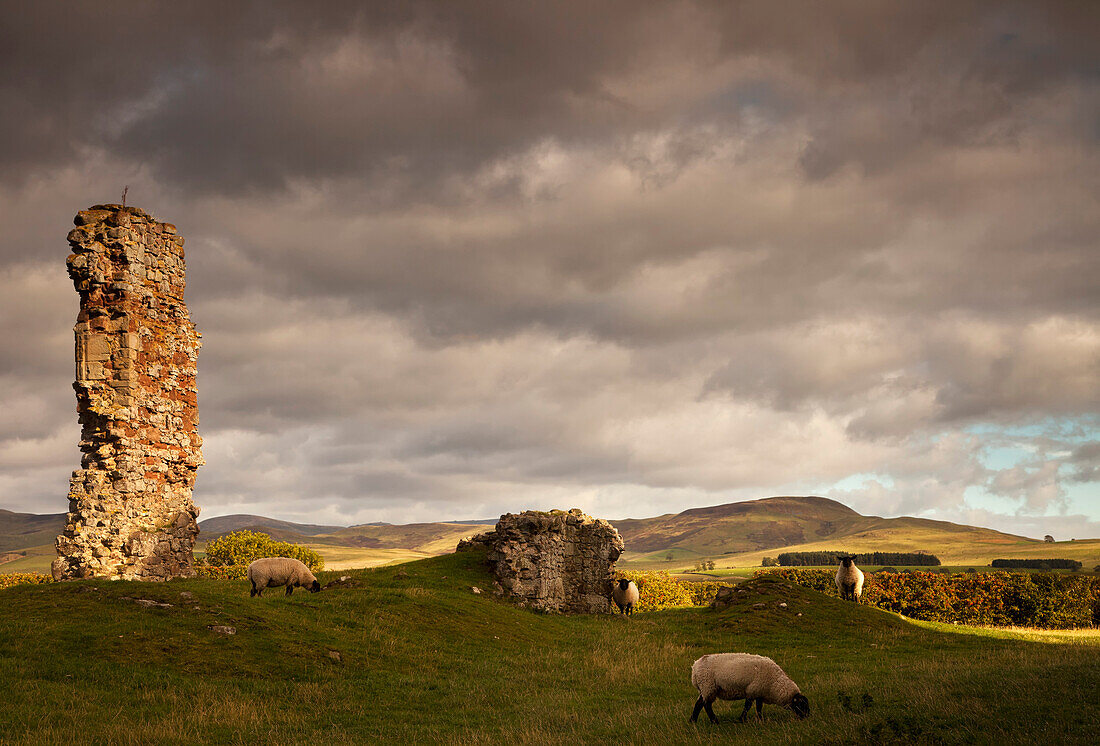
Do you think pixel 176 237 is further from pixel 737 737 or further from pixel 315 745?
pixel 737 737

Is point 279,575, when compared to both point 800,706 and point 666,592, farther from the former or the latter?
point 666,592

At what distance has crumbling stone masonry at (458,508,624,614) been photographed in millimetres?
38469

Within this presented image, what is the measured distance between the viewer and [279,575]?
90.8 ft

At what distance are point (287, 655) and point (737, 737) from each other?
39.3ft

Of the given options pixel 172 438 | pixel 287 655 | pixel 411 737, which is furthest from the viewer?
pixel 172 438

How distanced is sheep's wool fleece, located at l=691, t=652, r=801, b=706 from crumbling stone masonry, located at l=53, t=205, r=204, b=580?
2572cm

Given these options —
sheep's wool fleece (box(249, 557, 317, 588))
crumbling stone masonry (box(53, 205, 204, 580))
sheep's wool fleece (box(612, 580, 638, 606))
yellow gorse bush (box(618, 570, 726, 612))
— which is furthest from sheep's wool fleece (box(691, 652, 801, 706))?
yellow gorse bush (box(618, 570, 726, 612))

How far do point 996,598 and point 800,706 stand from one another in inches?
1619

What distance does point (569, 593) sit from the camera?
137 ft

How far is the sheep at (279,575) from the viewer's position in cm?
2714

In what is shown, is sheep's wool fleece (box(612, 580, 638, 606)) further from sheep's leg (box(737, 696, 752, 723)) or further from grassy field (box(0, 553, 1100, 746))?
sheep's leg (box(737, 696, 752, 723))

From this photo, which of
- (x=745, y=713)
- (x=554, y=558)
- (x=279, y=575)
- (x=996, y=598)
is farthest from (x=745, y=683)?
(x=996, y=598)

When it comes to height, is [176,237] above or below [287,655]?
above

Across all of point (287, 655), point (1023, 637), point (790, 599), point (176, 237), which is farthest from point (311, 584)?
point (1023, 637)
